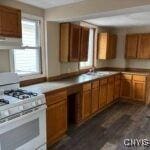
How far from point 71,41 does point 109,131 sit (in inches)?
78.7

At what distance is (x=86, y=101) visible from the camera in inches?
143

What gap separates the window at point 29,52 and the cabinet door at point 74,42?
0.70 meters

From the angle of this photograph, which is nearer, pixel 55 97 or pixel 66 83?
pixel 55 97

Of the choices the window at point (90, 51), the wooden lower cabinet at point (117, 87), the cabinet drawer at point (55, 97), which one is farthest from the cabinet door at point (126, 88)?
the cabinet drawer at point (55, 97)

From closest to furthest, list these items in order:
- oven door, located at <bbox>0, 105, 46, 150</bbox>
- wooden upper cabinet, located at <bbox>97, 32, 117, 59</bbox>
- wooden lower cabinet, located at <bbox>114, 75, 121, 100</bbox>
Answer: oven door, located at <bbox>0, 105, 46, 150</bbox>
wooden lower cabinet, located at <bbox>114, 75, 121, 100</bbox>
wooden upper cabinet, located at <bbox>97, 32, 117, 59</bbox>

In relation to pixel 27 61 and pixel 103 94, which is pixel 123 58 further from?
pixel 27 61

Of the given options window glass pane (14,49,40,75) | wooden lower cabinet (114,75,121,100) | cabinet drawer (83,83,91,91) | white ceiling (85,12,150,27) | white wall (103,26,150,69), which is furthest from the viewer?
white wall (103,26,150,69)

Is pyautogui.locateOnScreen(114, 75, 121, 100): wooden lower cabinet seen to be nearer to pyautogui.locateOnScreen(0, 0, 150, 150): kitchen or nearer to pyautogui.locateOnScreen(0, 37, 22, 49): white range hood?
pyautogui.locateOnScreen(0, 0, 150, 150): kitchen

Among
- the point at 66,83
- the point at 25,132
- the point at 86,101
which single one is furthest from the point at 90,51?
the point at 25,132

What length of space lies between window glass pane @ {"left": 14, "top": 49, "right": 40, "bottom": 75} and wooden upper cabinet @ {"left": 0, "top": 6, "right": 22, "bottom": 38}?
0.66 metres

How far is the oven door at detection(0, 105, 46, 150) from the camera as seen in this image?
1811 millimetres

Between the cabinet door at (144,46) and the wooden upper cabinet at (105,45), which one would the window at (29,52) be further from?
the cabinet door at (144,46)

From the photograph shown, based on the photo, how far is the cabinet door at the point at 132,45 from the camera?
5.18 meters

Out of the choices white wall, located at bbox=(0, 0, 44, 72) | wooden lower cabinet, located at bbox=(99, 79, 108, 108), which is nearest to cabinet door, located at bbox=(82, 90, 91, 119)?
wooden lower cabinet, located at bbox=(99, 79, 108, 108)
